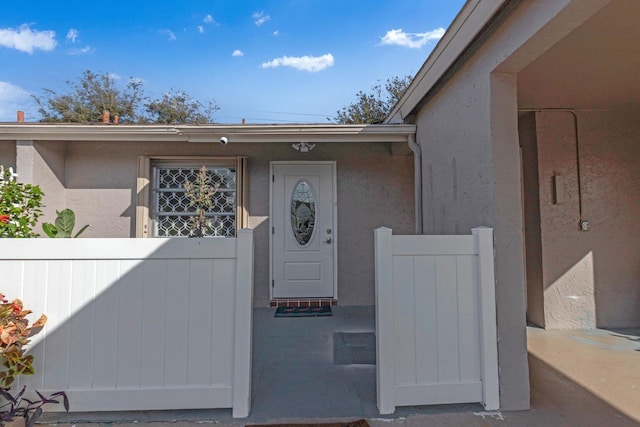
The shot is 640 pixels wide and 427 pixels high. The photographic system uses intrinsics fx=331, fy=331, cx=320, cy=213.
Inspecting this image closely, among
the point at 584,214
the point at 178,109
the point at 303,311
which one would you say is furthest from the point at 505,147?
the point at 178,109

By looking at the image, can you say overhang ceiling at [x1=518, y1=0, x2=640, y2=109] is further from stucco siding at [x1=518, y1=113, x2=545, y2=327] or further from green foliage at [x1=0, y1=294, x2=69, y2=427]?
green foliage at [x1=0, y1=294, x2=69, y2=427]

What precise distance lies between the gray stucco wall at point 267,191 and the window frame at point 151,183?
0.31ft

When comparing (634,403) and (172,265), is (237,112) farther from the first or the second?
(634,403)

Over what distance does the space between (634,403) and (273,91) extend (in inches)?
585

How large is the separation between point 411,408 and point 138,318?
1.86m

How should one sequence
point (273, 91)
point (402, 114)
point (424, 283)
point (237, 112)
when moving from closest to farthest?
point (424, 283) → point (402, 114) → point (273, 91) → point (237, 112)

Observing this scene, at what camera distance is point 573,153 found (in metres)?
4.00

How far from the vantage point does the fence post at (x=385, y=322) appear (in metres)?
2.14

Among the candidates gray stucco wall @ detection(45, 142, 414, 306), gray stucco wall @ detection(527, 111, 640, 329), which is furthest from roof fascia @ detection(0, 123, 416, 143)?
gray stucco wall @ detection(527, 111, 640, 329)

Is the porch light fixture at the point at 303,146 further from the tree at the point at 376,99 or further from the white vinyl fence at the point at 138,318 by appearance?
the tree at the point at 376,99

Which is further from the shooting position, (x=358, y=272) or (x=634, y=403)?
(x=358, y=272)

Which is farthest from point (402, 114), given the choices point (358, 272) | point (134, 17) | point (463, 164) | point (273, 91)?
point (273, 91)

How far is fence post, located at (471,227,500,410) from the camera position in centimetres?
219

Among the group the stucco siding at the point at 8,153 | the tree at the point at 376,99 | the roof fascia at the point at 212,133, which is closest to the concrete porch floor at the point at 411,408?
the roof fascia at the point at 212,133
